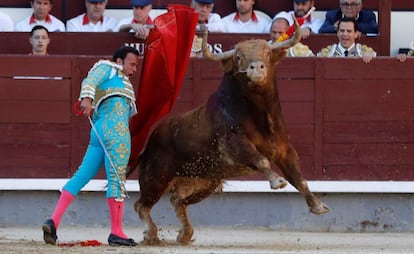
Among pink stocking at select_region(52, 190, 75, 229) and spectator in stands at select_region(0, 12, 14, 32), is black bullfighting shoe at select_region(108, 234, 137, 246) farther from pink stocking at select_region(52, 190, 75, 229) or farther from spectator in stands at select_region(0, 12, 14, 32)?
spectator in stands at select_region(0, 12, 14, 32)

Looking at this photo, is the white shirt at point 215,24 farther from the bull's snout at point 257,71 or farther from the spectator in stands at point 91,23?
the bull's snout at point 257,71

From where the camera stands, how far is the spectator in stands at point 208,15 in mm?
10781

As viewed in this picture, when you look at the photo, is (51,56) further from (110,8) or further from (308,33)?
(308,33)

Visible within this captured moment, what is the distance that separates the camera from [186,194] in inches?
371

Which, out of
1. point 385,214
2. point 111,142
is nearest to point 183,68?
point 111,142

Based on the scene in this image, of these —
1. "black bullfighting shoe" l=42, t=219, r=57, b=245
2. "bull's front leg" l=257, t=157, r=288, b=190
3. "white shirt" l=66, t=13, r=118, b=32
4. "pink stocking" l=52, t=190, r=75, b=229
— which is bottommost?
"black bullfighting shoe" l=42, t=219, r=57, b=245

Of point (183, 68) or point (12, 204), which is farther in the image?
point (12, 204)

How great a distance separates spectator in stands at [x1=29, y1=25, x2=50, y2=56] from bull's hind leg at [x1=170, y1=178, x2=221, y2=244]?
194cm

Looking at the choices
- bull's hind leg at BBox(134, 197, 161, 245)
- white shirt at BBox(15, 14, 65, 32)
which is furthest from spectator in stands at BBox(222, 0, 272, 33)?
bull's hind leg at BBox(134, 197, 161, 245)

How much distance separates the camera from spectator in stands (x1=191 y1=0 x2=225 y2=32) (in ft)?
35.4

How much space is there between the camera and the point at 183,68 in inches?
371

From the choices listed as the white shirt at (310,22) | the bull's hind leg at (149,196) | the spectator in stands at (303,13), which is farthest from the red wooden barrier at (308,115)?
the bull's hind leg at (149,196)

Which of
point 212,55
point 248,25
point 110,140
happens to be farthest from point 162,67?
point 248,25

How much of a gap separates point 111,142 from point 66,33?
2.46 meters
